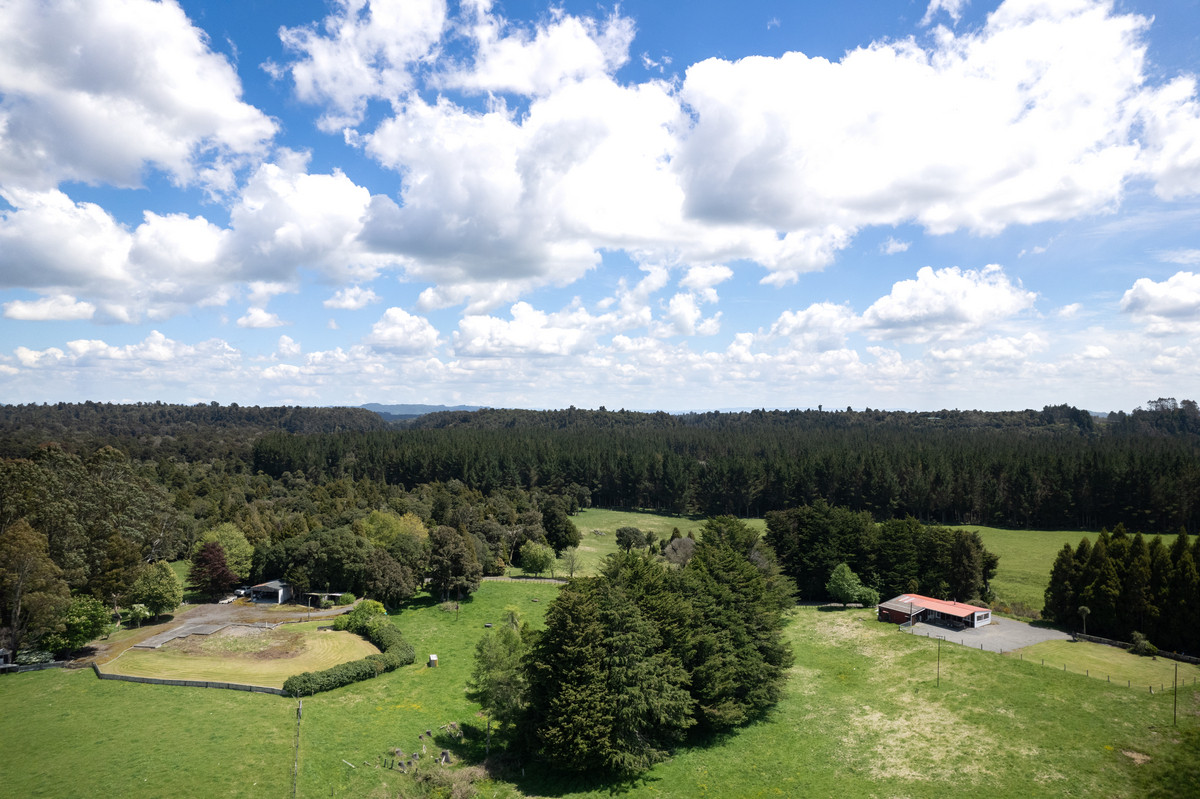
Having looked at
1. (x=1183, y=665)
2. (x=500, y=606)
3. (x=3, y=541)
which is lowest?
(x=500, y=606)

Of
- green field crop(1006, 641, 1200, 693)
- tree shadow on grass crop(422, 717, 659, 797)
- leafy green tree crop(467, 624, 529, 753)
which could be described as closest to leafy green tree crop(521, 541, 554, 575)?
leafy green tree crop(467, 624, 529, 753)

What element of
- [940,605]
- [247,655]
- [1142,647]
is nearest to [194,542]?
[247,655]

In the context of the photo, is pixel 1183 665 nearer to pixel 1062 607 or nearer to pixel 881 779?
pixel 1062 607

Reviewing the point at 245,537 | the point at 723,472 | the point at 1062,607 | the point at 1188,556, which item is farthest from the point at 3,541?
the point at 723,472

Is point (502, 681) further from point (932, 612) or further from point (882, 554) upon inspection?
point (882, 554)

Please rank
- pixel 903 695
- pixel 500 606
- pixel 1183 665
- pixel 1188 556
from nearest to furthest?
pixel 903 695 < pixel 1183 665 < pixel 1188 556 < pixel 500 606

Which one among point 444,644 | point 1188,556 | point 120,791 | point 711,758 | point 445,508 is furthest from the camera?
point 445,508
